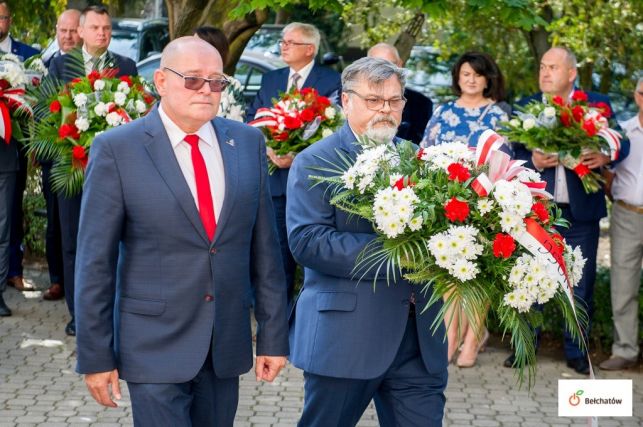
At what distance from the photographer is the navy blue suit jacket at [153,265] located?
460 cm

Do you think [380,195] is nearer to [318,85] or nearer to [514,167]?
[514,167]

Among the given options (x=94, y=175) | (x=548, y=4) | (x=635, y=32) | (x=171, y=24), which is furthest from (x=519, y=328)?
(x=635, y=32)

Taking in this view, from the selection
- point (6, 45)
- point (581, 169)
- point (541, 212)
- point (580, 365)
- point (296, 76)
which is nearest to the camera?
point (541, 212)

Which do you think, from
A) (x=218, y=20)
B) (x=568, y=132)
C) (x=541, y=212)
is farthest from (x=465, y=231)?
(x=218, y=20)

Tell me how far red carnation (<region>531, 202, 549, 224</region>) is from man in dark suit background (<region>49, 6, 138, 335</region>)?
17.2ft

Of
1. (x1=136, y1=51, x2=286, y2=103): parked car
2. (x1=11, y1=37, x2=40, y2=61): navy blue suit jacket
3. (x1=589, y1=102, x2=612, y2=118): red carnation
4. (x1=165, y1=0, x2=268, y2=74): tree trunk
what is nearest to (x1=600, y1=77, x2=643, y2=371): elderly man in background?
(x1=589, y1=102, x2=612, y2=118): red carnation

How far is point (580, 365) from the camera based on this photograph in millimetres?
8852

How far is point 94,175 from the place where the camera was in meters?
4.64

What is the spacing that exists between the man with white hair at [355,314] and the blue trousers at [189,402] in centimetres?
43

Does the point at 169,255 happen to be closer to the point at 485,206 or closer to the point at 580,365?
the point at 485,206

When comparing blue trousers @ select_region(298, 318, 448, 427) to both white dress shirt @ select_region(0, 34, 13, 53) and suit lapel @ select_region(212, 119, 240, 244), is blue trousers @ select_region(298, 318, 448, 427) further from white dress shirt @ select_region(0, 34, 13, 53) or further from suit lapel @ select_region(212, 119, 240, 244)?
white dress shirt @ select_region(0, 34, 13, 53)

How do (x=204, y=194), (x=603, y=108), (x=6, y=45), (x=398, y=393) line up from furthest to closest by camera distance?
(x=6, y=45), (x=603, y=108), (x=398, y=393), (x=204, y=194)

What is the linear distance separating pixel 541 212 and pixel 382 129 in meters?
0.82

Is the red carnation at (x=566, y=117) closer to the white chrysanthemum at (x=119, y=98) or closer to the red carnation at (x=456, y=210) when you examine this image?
the white chrysanthemum at (x=119, y=98)
